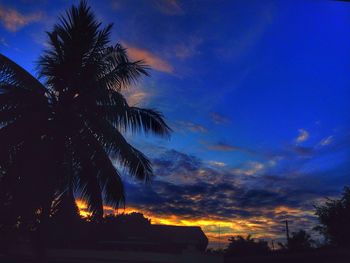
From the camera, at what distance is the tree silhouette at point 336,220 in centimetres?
2727

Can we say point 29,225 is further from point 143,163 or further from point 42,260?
point 143,163

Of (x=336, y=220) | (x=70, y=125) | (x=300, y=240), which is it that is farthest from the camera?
(x=300, y=240)

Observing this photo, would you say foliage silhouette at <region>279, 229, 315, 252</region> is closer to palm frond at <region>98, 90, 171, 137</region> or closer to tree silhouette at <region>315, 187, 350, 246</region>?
tree silhouette at <region>315, 187, 350, 246</region>

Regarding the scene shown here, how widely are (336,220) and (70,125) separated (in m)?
23.8

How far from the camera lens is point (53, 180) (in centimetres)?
1051

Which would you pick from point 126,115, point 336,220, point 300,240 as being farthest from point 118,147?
point 300,240

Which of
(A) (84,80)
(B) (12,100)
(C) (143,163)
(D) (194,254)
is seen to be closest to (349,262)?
(D) (194,254)

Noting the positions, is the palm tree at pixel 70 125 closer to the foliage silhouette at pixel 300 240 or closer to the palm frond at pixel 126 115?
the palm frond at pixel 126 115

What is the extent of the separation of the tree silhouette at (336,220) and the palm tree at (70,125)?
20235mm

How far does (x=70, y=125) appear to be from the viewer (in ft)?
36.5

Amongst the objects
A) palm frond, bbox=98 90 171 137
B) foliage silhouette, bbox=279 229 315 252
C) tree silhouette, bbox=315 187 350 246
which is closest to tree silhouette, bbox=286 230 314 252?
foliage silhouette, bbox=279 229 315 252

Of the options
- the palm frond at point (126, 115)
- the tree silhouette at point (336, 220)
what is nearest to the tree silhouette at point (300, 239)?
the tree silhouette at point (336, 220)

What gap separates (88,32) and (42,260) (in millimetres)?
6528

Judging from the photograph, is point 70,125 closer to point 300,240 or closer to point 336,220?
point 336,220
